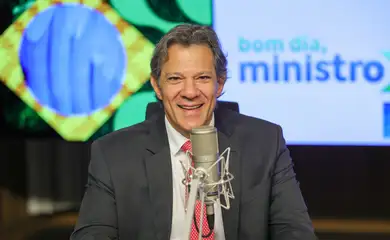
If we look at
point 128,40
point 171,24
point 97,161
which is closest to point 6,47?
point 128,40

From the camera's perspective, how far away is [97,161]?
1899 millimetres

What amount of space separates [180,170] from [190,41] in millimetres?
409

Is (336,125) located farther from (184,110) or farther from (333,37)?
(184,110)


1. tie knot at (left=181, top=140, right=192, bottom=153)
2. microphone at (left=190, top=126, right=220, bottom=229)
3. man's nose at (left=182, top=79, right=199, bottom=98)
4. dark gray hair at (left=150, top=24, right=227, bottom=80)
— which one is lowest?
tie knot at (left=181, top=140, right=192, bottom=153)

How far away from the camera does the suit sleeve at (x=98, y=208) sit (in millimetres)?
1769

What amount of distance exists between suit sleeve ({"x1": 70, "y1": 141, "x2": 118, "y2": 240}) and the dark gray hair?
1.13 feet

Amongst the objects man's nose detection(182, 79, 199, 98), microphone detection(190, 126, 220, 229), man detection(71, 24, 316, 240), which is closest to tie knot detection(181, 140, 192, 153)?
man detection(71, 24, 316, 240)

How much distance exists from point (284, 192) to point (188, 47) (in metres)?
0.53

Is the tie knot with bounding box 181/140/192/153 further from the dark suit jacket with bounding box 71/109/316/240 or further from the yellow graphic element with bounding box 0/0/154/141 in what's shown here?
the yellow graphic element with bounding box 0/0/154/141

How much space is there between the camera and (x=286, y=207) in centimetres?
187

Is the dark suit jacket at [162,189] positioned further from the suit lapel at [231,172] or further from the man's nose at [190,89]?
the man's nose at [190,89]

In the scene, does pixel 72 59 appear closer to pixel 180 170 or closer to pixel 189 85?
pixel 180 170

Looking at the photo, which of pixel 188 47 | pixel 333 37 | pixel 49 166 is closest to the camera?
pixel 188 47

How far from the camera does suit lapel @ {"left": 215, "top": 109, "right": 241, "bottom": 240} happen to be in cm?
187
